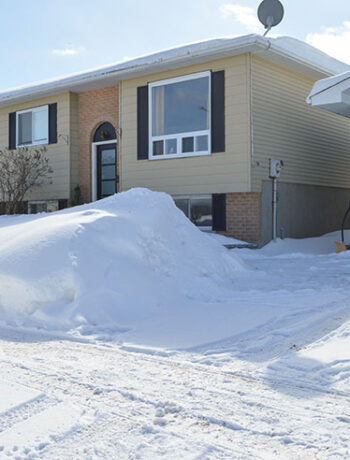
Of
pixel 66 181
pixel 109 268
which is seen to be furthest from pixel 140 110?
pixel 109 268

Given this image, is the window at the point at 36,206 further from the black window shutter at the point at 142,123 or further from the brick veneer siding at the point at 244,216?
the brick veneer siding at the point at 244,216

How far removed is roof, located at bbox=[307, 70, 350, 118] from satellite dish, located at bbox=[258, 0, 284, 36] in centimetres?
246

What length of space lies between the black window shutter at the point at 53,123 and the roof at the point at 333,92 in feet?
25.4

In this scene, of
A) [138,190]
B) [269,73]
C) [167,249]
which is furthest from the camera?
[269,73]

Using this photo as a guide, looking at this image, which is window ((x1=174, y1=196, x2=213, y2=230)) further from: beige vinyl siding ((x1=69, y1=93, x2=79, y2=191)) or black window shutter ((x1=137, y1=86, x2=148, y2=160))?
beige vinyl siding ((x1=69, y1=93, x2=79, y2=191))

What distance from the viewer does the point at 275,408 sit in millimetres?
3164

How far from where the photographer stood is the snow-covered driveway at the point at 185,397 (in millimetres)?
2719

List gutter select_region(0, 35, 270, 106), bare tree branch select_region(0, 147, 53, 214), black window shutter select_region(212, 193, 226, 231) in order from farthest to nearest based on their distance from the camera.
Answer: bare tree branch select_region(0, 147, 53, 214)
black window shutter select_region(212, 193, 226, 231)
gutter select_region(0, 35, 270, 106)

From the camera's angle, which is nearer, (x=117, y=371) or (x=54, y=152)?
(x=117, y=371)

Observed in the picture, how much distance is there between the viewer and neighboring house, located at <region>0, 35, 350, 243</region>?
11.4 metres

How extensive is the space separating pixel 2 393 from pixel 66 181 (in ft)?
38.2

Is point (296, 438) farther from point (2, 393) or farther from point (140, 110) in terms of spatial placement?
point (140, 110)

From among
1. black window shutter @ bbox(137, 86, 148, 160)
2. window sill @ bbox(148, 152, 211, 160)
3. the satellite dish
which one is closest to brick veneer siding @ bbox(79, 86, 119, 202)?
black window shutter @ bbox(137, 86, 148, 160)

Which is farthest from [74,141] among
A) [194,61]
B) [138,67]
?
[194,61]
